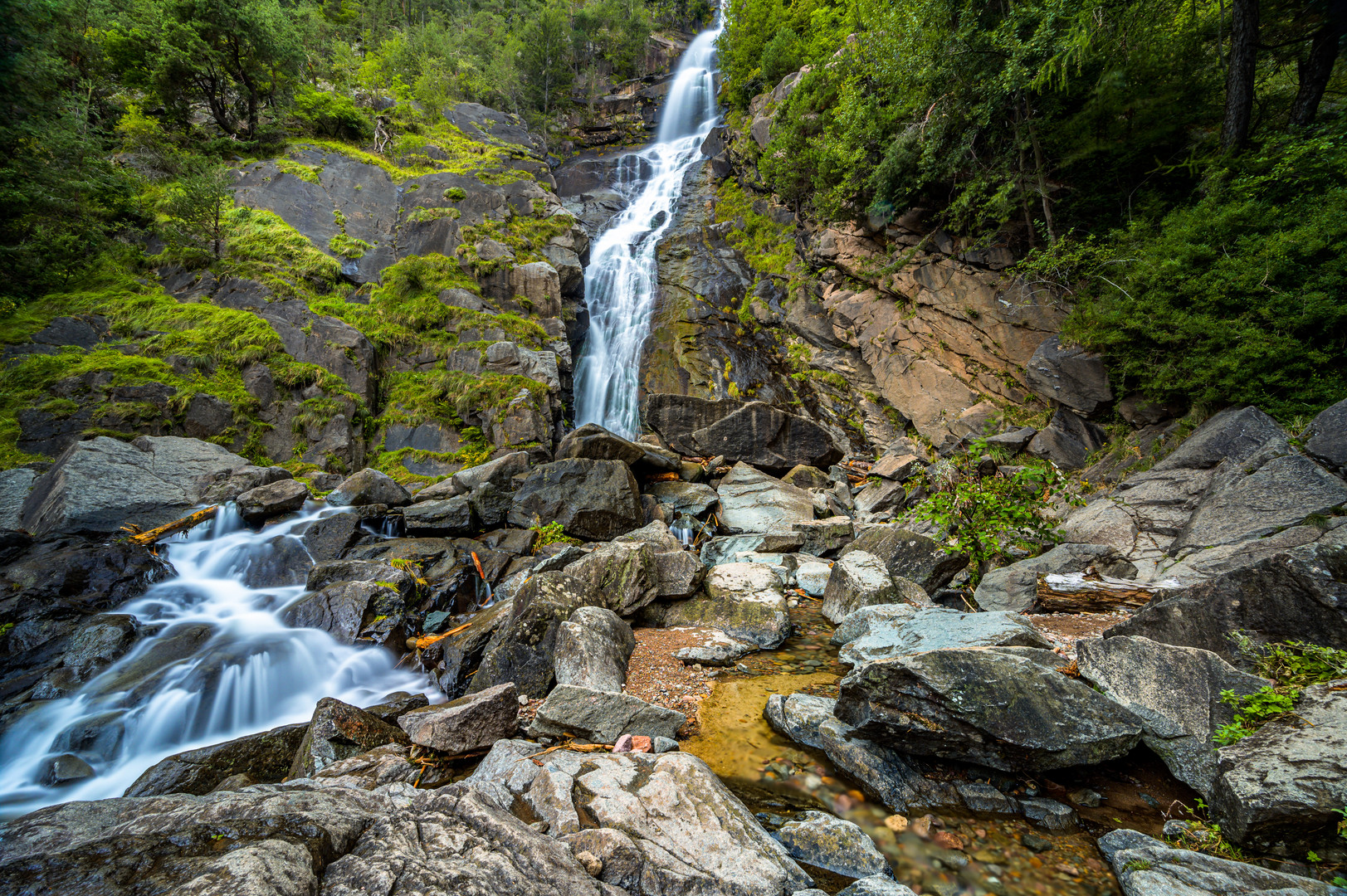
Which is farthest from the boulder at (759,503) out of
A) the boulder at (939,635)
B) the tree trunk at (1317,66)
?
the tree trunk at (1317,66)

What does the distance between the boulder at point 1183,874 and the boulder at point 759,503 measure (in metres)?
8.35

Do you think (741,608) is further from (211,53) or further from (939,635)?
(211,53)

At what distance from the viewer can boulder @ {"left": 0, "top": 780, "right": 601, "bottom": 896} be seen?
181 cm

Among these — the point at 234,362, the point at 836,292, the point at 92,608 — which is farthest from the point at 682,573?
the point at 234,362

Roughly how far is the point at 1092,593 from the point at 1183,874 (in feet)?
12.8

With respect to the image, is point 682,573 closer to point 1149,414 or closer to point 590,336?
point 1149,414

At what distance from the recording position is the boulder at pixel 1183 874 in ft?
7.88

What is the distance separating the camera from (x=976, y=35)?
10.5m

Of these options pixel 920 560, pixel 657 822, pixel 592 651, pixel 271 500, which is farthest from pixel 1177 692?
pixel 271 500

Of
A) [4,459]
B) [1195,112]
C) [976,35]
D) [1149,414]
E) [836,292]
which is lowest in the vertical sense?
[4,459]

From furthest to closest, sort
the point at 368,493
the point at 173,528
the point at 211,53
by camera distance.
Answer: the point at 211,53 < the point at 368,493 < the point at 173,528

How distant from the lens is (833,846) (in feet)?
10.7

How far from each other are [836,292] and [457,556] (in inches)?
613

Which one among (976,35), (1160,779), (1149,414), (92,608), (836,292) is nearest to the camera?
(1160,779)
